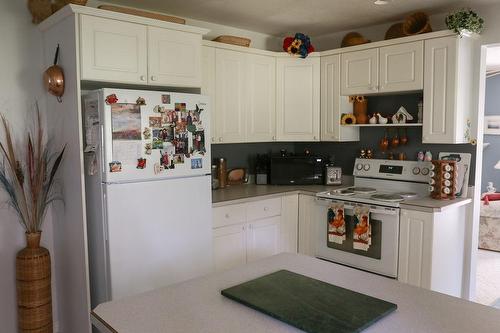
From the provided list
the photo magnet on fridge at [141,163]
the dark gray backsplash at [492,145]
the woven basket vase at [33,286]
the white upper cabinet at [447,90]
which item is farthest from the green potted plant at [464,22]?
the dark gray backsplash at [492,145]

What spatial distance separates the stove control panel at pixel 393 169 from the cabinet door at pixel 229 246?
1.33 metres

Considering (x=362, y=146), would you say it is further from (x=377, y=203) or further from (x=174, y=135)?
(x=174, y=135)

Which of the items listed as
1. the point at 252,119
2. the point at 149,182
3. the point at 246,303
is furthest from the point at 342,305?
the point at 252,119

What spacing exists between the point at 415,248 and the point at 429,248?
0.35 feet

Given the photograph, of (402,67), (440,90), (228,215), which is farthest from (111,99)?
(440,90)

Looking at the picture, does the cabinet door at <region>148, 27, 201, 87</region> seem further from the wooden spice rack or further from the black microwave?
the wooden spice rack

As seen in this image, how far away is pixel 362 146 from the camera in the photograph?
13.4 feet

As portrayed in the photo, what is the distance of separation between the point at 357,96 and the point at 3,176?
2.89 metres

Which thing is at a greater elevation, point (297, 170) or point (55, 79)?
point (55, 79)

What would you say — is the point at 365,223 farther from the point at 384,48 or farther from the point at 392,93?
the point at 384,48

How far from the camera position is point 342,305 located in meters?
1.37

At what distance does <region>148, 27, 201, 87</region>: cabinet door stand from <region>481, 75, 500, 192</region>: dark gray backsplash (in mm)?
5132

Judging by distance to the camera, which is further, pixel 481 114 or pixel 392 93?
pixel 392 93

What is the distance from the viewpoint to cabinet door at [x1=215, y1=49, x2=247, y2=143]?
353cm
